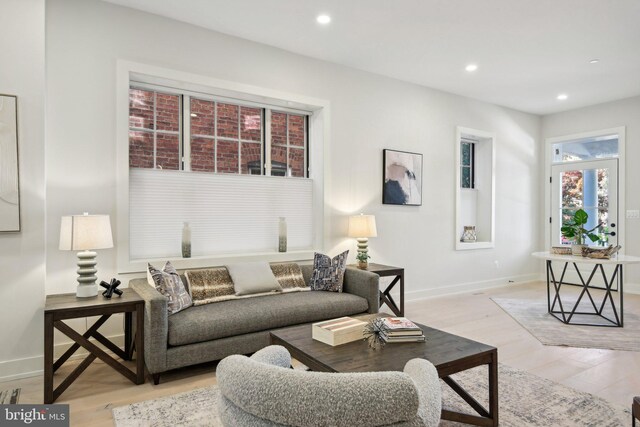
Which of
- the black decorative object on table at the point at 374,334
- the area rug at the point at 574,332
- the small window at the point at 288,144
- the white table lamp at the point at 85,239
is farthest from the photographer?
the small window at the point at 288,144

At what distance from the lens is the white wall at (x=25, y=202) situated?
269 cm

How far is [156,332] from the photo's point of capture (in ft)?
8.43

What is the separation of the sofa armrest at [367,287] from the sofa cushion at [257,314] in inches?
2.6

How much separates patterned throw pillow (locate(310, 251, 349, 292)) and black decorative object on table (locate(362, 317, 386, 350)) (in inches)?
54.4

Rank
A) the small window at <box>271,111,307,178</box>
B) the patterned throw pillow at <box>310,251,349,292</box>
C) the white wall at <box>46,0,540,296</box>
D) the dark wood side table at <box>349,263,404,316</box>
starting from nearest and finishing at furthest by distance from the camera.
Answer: the white wall at <box>46,0,540,296</box> → the patterned throw pillow at <box>310,251,349,292</box> → the dark wood side table at <box>349,263,404,316</box> → the small window at <box>271,111,307,178</box>

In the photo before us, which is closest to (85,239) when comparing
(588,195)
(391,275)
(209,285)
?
(209,285)

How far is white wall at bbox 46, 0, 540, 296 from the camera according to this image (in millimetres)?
3086

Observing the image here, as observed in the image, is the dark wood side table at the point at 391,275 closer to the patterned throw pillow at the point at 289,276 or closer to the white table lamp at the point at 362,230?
the white table lamp at the point at 362,230

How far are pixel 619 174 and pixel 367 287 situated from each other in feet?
16.0

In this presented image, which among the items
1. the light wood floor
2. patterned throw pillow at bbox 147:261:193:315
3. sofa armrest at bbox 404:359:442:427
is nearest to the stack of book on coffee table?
sofa armrest at bbox 404:359:442:427

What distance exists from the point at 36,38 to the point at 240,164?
1.91 m

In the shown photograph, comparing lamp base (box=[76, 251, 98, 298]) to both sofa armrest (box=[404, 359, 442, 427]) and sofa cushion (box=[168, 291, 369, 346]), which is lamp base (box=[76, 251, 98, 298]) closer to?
sofa cushion (box=[168, 291, 369, 346])

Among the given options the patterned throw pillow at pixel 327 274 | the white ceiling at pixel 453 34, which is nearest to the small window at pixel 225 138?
the white ceiling at pixel 453 34

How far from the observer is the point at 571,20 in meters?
3.55
